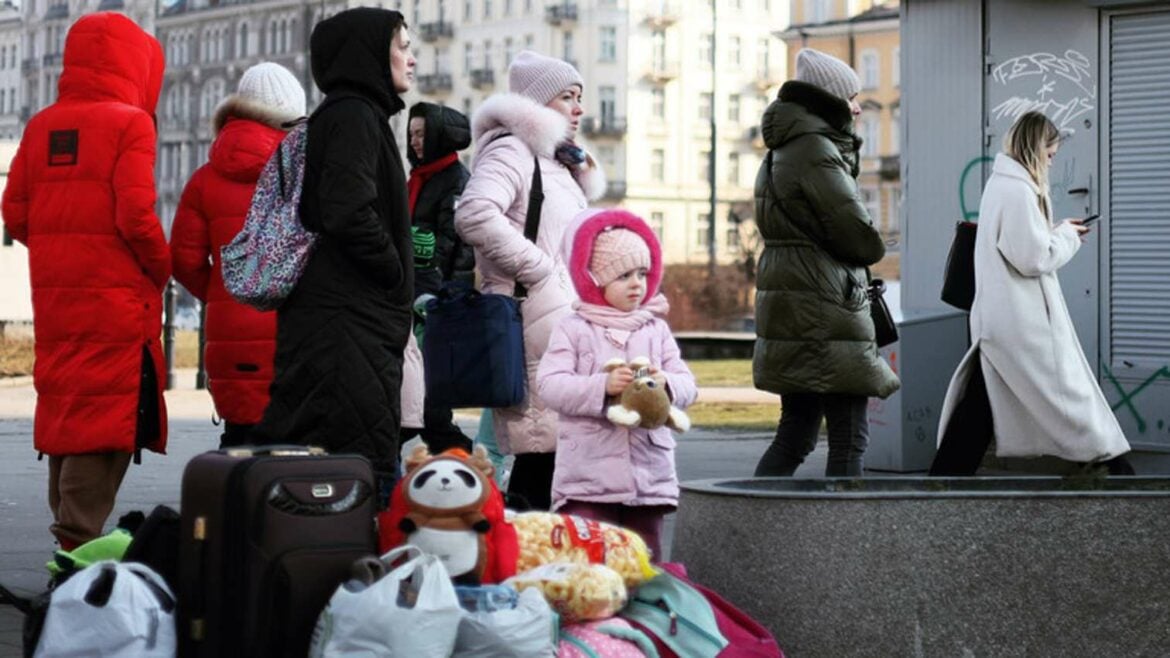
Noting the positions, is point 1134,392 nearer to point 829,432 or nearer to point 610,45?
point 829,432

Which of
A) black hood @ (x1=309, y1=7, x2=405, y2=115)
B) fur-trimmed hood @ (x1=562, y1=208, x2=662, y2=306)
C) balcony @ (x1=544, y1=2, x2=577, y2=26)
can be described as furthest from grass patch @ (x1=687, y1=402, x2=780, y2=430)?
balcony @ (x1=544, y1=2, x2=577, y2=26)

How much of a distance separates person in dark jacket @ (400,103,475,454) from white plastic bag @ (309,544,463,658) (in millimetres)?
4253

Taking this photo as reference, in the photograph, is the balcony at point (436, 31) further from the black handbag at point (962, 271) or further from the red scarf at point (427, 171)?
the red scarf at point (427, 171)

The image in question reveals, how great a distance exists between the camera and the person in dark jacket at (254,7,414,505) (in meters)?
7.35

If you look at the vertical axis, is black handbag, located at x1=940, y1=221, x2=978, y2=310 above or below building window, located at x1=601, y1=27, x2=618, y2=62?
below

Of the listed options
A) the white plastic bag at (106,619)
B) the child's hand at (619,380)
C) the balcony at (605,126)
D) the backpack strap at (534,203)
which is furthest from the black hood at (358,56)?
the balcony at (605,126)

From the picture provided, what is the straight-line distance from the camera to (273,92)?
930 cm

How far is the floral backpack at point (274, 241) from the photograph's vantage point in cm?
747

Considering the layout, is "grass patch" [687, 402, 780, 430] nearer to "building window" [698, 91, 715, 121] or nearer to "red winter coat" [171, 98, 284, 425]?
"red winter coat" [171, 98, 284, 425]

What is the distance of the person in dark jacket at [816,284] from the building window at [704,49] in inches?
4859

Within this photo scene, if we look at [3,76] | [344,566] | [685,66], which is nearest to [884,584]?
[344,566]

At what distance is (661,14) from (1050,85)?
388ft

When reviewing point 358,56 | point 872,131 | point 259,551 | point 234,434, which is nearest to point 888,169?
point 872,131

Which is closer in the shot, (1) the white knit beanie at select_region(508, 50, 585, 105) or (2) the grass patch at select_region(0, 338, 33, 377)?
(1) the white knit beanie at select_region(508, 50, 585, 105)
